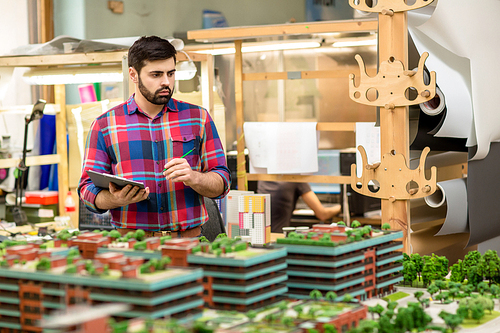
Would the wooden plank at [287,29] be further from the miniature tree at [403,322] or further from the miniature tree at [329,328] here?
the miniature tree at [329,328]

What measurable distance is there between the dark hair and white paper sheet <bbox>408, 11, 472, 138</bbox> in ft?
3.51

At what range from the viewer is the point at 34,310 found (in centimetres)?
129

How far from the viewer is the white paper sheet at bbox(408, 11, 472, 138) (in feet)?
8.46

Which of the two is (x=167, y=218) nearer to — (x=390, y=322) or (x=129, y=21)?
(x=390, y=322)

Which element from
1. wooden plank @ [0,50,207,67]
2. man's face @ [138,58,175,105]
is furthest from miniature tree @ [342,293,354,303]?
wooden plank @ [0,50,207,67]

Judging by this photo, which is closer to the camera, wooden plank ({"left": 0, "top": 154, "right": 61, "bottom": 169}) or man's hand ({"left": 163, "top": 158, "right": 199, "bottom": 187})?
man's hand ({"left": 163, "top": 158, "right": 199, "bottom": 187})

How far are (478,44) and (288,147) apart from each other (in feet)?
4.70

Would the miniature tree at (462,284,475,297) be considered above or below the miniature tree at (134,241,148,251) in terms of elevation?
below

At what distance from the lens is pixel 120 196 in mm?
2053

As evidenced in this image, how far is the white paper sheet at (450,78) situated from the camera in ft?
8.46

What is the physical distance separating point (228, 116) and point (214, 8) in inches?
41.8

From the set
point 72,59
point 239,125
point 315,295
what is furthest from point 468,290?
point 72,59

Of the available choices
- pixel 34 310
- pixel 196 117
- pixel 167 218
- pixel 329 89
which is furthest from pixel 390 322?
pixel 329 89

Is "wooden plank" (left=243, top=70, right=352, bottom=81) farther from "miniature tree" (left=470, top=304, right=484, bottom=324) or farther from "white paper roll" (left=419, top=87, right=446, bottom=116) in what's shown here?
"miniature tree" (left=470, top=304, right=484, bottom=324)
